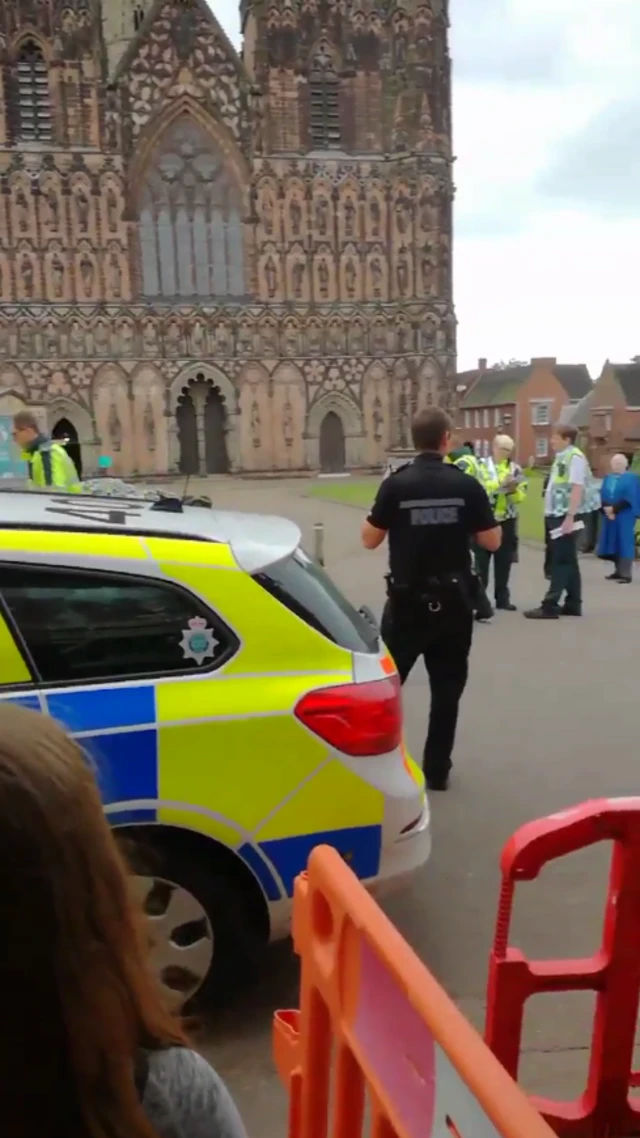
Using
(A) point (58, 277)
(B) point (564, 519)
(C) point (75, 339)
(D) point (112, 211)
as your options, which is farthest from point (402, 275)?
(B) point (564, 519)

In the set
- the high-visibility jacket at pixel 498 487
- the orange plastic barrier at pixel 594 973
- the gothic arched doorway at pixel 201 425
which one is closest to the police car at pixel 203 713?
the orange plastic barrier at pixel 594 973

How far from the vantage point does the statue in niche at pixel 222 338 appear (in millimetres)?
42875

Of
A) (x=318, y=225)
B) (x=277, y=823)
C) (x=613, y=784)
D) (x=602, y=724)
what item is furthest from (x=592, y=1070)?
(x=318, y=225)

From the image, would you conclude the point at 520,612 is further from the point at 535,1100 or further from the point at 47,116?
the point at 47,116

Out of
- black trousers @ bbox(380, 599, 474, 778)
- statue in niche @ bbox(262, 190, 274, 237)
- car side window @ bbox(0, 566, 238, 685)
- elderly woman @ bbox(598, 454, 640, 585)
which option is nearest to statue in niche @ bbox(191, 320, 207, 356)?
statue in niche @ bbox(262, 190, 274, 237)

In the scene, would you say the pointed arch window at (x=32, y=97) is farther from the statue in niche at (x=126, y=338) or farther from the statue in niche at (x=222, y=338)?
the statue in niche at (x=222, y=338)

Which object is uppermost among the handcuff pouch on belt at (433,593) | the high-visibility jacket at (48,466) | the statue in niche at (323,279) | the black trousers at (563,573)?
the statue in niche at (323,279)

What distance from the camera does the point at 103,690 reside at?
10.2 ft

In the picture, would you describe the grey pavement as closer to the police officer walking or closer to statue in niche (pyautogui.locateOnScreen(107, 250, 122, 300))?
the police officer walking

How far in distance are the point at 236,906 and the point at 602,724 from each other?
413 centimetres

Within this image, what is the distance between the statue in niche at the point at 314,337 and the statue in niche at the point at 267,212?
14.1 ft

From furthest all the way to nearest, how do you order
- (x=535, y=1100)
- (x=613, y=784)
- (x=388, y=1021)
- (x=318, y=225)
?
(x=318, y=225) < (x=613, y=784) < (x=535, y=1100) < (x=388, y=1021)

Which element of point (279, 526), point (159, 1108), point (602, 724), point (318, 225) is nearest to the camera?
point (159, 1108)

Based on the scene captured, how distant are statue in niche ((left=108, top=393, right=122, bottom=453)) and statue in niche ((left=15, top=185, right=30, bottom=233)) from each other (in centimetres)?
805
